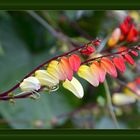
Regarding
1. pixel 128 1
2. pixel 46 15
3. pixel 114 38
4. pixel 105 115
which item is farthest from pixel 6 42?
pixel 128 1

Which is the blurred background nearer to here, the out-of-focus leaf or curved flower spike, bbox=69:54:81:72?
the out-of-focus leaf

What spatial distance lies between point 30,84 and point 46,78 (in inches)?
1.0

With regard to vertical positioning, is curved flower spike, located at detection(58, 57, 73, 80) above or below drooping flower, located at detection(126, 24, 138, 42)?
below

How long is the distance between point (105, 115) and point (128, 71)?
0.16m

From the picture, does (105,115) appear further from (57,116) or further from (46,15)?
(46,15)

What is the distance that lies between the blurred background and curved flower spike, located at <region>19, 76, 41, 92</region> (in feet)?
2.06

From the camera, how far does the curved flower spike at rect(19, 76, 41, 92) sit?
57 cm

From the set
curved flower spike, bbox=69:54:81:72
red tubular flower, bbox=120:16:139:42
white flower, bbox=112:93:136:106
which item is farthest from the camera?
white flower, bbox=112:93:136:106

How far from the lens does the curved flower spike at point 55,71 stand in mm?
582

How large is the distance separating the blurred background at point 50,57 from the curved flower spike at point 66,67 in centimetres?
62

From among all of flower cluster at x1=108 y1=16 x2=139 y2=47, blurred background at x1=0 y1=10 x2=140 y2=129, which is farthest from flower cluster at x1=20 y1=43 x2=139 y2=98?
blurred background at x1=0 y1=10 x2=140 y2=129

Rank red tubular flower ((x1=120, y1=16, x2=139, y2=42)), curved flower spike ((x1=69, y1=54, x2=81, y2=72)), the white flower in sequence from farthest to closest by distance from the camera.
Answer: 1. the white flower
2. red tubular flower ((x1=120, y1=16, x2=139, y2=42))
3. curved flower spike ((x1=69, y1=54, x2=81, y2=72))

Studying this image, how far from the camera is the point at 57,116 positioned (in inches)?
52.8

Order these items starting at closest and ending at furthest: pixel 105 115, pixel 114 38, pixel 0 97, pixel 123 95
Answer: pixel 0 97
pixel 114 38
pixel 123 95
pixel 105 115
